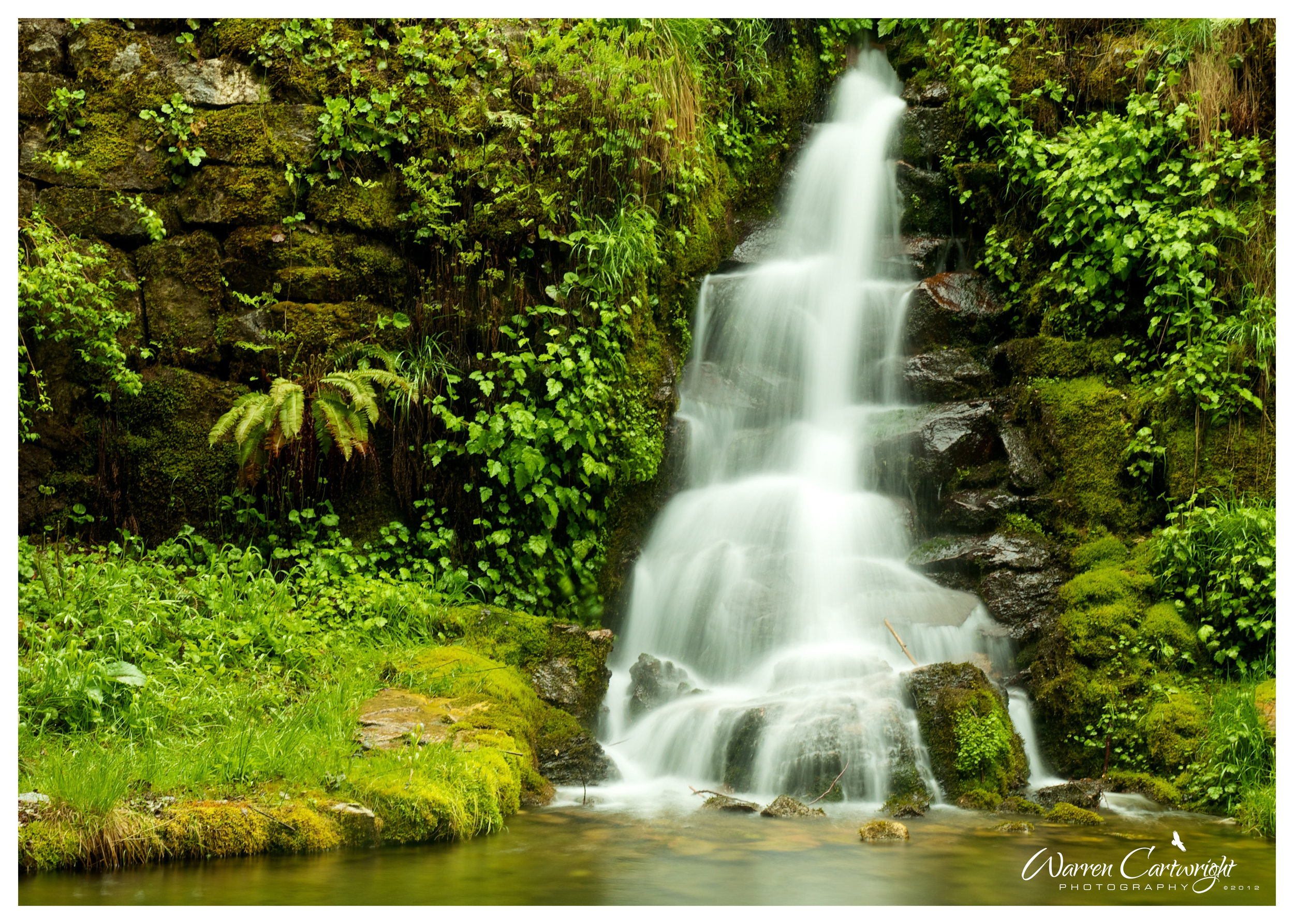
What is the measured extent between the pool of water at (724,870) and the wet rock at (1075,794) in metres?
0.27

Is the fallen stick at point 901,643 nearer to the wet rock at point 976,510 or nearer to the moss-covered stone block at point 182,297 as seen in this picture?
the wet rock at point 976,510

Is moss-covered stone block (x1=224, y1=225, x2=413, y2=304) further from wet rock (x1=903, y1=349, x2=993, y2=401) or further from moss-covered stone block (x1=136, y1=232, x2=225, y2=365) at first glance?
wet rock (x1=903, y1=349, x2=993, y2=401)

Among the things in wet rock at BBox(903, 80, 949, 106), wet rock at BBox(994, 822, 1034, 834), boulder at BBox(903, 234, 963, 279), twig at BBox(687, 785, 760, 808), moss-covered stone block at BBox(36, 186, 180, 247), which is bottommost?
twig at BBox(687, 785, 760, 808)

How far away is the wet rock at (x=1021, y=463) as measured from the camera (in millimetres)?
7324

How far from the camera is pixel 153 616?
5.71 meters

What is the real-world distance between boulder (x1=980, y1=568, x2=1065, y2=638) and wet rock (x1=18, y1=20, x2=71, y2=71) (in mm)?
8795

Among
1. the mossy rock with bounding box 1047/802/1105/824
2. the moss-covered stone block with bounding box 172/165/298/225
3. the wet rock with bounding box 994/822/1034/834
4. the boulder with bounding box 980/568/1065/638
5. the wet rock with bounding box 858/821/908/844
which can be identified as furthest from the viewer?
the moss-covered stone block with bounding box 172/165/298/225

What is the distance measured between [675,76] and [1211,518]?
606 cm

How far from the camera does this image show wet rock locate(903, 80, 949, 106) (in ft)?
34.2

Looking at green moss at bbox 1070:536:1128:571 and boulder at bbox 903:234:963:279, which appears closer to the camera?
green moss at bbox 1070:536:1128:571

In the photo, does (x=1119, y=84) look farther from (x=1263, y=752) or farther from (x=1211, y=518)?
(x=1263, y=752)

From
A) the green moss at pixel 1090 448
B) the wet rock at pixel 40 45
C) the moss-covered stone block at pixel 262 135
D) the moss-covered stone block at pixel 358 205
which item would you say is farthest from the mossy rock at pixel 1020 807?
the wet rock at pixel 40 45

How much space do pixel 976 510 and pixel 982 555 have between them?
55 centimetres

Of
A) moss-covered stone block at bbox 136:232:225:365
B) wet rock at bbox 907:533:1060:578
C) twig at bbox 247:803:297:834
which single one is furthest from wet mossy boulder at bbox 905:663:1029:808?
moss-covered stone block at bbox 136:232:225:365
